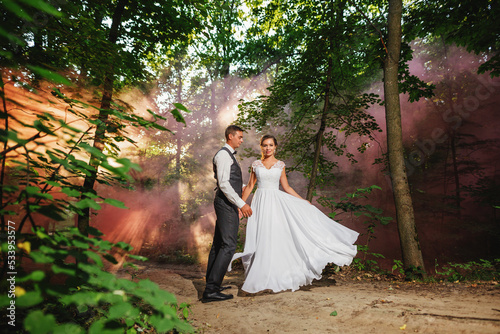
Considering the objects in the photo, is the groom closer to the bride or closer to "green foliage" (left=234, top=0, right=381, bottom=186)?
the bride

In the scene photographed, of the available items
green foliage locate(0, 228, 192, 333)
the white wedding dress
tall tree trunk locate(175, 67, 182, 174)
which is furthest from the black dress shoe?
tall tree trunk locate(175, 67, 182, 174)

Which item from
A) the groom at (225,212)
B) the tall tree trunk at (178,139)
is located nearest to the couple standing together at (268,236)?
the groom at (225,212)

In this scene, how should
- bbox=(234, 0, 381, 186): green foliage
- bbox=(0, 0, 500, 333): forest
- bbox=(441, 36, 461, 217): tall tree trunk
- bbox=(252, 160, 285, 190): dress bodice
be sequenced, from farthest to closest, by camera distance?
bbox=(441, 36, 461, 217): tall tree trunk → bbox=(234, 0, 381, 186): green foliage → bbox=(252, 160, 285, 190): dress bodice → bbox=(0, 0, 500, 333): forest

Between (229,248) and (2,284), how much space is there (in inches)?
106

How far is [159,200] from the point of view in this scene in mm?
17156

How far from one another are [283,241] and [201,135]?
16.8m

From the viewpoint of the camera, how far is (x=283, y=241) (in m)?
4.03

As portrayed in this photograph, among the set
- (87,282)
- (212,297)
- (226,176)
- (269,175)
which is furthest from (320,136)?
(87,282)

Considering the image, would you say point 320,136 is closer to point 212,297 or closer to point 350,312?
point 350,312

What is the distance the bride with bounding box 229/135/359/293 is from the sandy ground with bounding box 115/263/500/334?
0.27 m

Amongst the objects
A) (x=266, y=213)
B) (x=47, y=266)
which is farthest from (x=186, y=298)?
(x=47, y=266)

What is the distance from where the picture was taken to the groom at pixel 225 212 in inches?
142

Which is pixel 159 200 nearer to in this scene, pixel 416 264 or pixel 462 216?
pixel 416 264

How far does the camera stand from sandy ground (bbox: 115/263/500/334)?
90.0 inches
